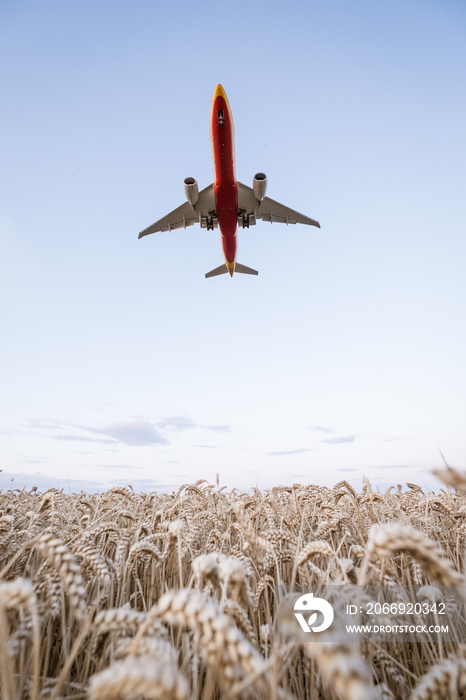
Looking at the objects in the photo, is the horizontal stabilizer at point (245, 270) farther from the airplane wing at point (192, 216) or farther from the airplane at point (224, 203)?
the airplane wing at point (192, 216)

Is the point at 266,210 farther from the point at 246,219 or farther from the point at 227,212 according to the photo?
the point at 227,212

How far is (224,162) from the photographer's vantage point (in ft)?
54.0

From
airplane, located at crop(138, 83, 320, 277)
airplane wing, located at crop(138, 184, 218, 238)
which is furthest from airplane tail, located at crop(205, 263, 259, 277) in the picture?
airplane wing, located at crop(138, 184, 218, 238)

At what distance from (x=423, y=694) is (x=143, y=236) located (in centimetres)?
2187

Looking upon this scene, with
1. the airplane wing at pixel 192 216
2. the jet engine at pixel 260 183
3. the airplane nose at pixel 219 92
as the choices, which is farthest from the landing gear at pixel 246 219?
the airplane nose at pixel 219 92

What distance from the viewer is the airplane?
15.8 m

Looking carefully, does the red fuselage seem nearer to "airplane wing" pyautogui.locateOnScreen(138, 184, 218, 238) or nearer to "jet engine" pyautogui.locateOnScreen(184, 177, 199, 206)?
"jet engine" pyautogui.locateOnScreen(184, 177, 199, 206)

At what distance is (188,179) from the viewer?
54.0 feet

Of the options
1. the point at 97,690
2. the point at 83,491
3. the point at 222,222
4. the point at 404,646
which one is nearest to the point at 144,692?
the point at 97,690

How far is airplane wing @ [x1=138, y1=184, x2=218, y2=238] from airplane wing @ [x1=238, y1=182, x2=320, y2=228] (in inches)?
66.2

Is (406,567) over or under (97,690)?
under

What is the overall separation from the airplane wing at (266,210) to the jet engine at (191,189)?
3471mm

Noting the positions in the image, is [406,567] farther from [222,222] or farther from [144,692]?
[222,222]

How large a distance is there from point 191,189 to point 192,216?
478cm
